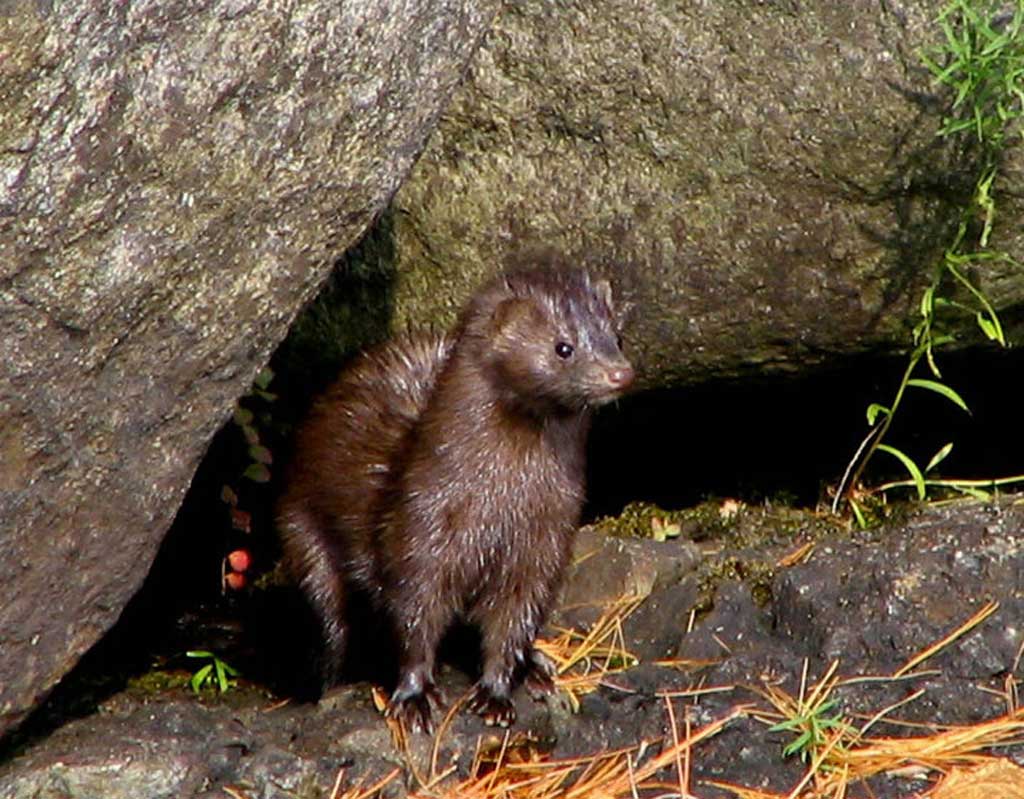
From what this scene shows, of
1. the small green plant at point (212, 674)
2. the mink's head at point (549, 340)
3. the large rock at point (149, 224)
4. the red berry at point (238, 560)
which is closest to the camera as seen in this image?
the large rock at point (149, 224)

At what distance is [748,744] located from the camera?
5.23m

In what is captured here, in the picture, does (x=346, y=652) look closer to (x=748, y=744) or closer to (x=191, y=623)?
Result: (x=191, y=623)

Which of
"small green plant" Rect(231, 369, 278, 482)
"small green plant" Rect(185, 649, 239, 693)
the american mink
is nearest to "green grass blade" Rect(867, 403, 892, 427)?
the american mink

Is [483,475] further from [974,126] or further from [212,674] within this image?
[974,126]

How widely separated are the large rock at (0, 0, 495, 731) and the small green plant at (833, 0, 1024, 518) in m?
1.45

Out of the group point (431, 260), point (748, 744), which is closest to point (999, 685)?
point (748, 744)

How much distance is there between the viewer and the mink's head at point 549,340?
5273 millimetres

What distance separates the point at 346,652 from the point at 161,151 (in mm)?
2263

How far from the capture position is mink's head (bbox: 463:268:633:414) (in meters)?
5.27

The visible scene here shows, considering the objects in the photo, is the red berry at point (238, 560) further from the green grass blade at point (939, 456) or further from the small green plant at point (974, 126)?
the green grass blade at point (939, 456)

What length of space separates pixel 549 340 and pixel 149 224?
4.63 ft

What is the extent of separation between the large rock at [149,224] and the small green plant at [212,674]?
3.36 ft

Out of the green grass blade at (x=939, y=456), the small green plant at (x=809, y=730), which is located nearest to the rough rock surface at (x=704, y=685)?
the small green plant at (x=809, y=730)

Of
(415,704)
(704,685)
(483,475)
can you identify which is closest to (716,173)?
(483,475)
